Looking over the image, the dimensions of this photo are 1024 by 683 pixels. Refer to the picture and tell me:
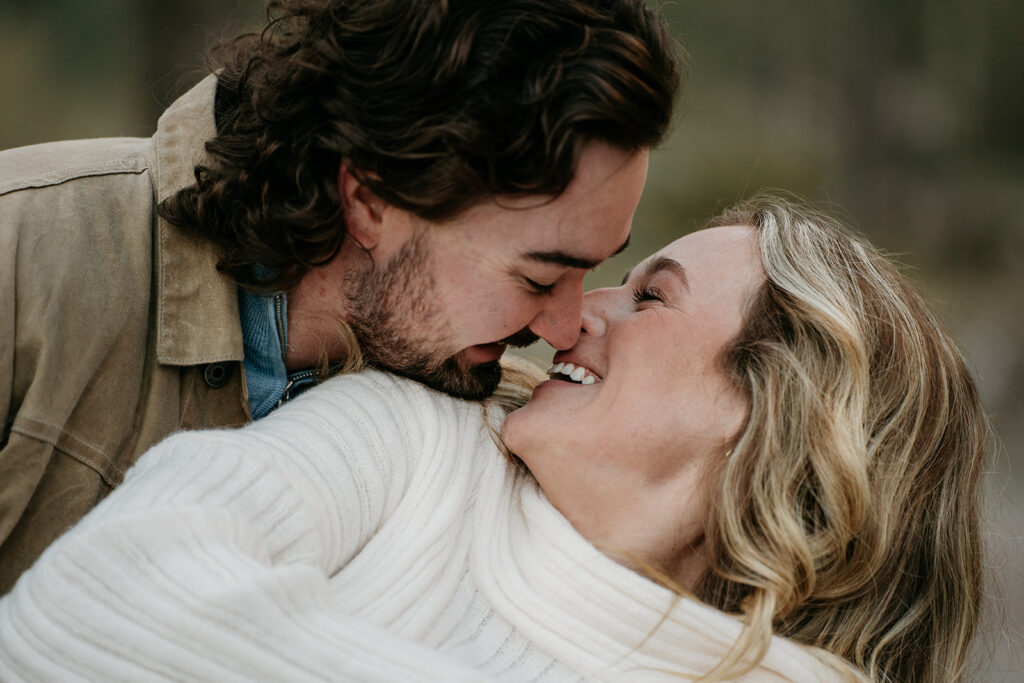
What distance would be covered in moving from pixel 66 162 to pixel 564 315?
122cm

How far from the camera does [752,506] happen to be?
81.7 inches

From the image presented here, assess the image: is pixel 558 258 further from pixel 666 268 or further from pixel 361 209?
pixel 361 209

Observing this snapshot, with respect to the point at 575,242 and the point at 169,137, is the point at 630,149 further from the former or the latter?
the point at 169,137

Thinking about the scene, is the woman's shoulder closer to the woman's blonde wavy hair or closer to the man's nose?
the man's nose

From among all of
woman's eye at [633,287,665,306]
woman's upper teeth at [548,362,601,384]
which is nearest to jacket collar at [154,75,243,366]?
woman's upper teeth at [548,362,601,384]

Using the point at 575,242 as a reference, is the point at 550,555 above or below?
below

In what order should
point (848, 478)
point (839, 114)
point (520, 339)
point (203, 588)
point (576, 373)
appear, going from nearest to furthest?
point (203, 588) < point (848, 478) < point (576, 373) < point (520, 339) < point (839, 114)

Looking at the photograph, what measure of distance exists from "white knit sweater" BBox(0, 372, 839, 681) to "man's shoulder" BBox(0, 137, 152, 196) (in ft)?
2.46

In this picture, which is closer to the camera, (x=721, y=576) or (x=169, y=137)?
(x=721, y=576)

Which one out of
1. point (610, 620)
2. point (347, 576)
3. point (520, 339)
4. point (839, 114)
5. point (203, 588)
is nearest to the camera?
point (203, 588)

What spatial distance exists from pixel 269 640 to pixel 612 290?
4.14ft

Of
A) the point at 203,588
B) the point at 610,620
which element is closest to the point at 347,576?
the point at 203,588

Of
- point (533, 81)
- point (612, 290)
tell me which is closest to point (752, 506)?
point (612, 290)

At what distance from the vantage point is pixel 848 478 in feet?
6.79
